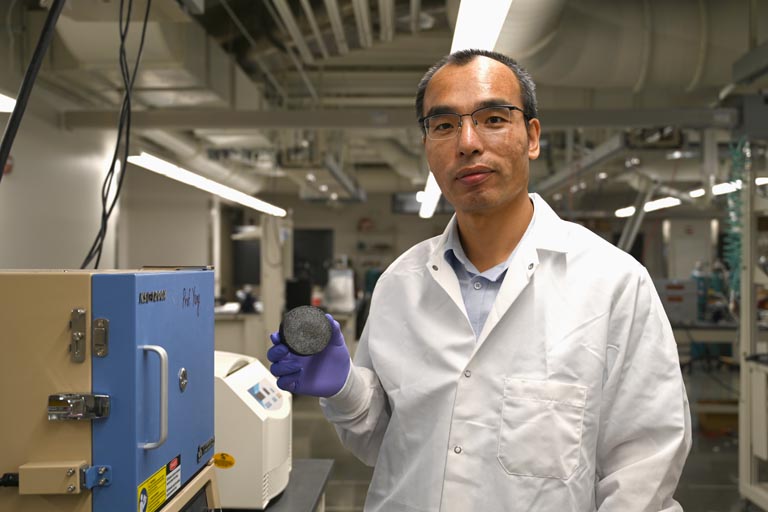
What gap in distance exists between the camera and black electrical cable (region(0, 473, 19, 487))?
3.46 ft

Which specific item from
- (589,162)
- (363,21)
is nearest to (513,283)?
(363,21)

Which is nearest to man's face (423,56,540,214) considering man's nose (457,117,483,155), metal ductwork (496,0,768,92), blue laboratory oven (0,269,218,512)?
man's nose (457,117,483,155)

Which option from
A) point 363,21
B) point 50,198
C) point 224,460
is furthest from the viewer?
point 50,198

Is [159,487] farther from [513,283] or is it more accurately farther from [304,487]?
[304,487]

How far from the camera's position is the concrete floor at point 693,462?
3.74 m

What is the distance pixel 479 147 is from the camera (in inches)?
45.0

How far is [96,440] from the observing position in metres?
1.07

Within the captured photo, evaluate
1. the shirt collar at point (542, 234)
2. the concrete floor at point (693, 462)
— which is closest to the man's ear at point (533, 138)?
the shirt collar at point (542, 234)

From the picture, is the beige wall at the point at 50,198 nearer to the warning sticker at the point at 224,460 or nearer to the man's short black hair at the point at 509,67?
the warning sticker at the point at 224,460

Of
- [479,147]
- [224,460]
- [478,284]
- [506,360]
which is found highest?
[479,147]

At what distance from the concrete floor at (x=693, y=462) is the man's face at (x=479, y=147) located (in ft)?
9.58

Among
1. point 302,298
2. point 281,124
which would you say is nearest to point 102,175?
point 281,124

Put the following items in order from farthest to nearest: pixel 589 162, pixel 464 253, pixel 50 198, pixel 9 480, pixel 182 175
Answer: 1. pixel 589 162
2. pixel 50 198
3. pixel 182 175
4. pixel 464 253
5. pixel 9 480

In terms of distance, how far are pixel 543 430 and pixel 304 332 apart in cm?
46
